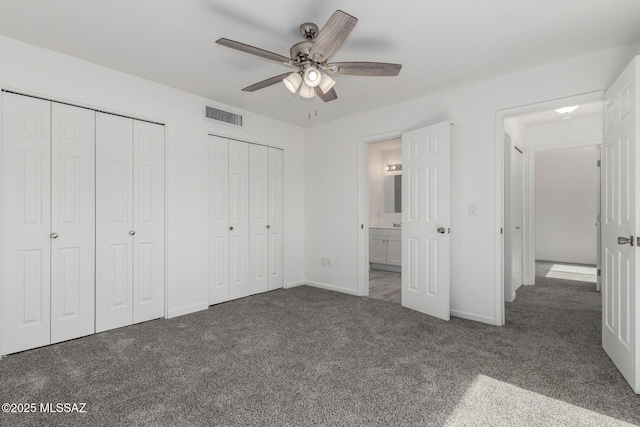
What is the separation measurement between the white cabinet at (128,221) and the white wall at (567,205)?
7234 mm

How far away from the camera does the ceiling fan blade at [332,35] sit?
1660 millimetres

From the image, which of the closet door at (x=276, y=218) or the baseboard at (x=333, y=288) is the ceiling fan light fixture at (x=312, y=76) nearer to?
the closet door at (x=276, y=218)

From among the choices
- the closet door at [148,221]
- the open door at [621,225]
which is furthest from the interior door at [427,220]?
the closet door at [148,221]

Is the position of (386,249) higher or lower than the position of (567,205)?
lower

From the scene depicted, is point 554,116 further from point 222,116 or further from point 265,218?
point 222,116

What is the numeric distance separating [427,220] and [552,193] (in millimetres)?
5426

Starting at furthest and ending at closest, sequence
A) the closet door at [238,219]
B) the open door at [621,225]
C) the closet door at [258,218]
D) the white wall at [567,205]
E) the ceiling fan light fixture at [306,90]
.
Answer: the white wall at [567,205] → the closet door at [258,218] → the closet door at [238,219] → the ceiling fan light fixture at [306,90] → the open door at [621,225]

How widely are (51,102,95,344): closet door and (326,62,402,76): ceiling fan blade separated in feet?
7.66

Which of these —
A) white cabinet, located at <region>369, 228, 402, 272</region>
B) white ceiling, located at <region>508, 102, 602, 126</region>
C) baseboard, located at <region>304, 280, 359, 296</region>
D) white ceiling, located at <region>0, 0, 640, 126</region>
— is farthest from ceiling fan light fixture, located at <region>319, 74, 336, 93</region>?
white cabinet, located at <region>369, 228, 402, 272</region>

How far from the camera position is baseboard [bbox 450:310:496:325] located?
10.5 ft

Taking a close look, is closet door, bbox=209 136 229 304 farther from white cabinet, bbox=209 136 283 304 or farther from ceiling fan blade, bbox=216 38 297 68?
ceiling fan blade, bbox=216 38 297 68

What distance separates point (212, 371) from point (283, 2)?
8.29 feet

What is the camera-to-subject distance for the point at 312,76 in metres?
2.15

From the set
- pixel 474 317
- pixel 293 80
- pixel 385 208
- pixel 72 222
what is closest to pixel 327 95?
pixel 293 80
